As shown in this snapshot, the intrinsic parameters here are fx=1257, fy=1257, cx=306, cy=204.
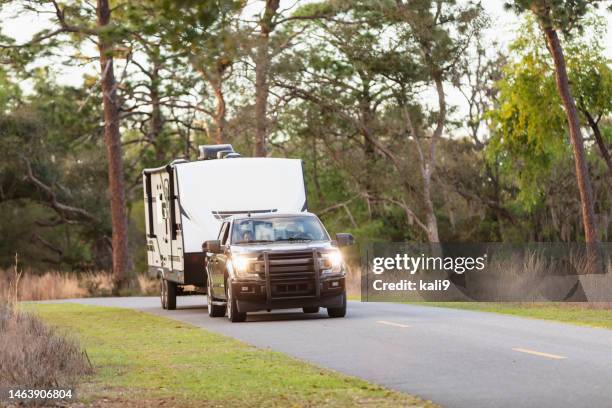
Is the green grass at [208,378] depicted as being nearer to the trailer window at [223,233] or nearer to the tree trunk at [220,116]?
the trailer window at [223,233]

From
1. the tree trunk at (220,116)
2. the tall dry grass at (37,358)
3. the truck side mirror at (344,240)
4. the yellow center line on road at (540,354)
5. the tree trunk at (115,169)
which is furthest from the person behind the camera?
the tree trunk at (220,116)

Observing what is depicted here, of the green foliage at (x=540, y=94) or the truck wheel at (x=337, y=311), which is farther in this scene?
the green foliage at (x=540, y=94)

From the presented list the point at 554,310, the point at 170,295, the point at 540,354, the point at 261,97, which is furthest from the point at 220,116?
the point at 540,354

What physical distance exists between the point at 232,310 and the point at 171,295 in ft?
21.8

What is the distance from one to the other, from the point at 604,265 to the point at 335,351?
16.4m

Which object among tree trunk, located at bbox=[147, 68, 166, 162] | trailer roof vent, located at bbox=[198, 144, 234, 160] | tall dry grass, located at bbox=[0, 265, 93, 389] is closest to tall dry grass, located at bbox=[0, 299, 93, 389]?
tall dry grass, located at bbox=[0, 265, 93, 389]

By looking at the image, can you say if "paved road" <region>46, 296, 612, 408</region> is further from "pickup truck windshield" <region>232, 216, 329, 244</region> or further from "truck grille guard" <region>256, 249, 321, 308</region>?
"pickup truck windshield" <region>232, 216, 329, 244</region>

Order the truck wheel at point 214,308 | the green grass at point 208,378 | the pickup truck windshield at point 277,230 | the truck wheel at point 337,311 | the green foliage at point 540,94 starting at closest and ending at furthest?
the green grass at point 208,378 → the truck wheel at point 337,311 → the pickup truck windshield at point 277,230 → the truck wheel at point 214,308 → the green foliage at point 540,94

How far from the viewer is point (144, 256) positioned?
71.5m

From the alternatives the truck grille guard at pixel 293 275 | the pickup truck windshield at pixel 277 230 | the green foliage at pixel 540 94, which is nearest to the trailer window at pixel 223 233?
the pickup truck windshield at pixel 277 230

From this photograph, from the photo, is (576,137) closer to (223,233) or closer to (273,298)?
(223,233)

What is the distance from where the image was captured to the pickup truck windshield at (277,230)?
77.4ft

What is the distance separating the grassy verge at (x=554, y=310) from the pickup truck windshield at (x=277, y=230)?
4462 millimetres

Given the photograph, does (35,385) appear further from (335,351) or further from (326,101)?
(326,101)
